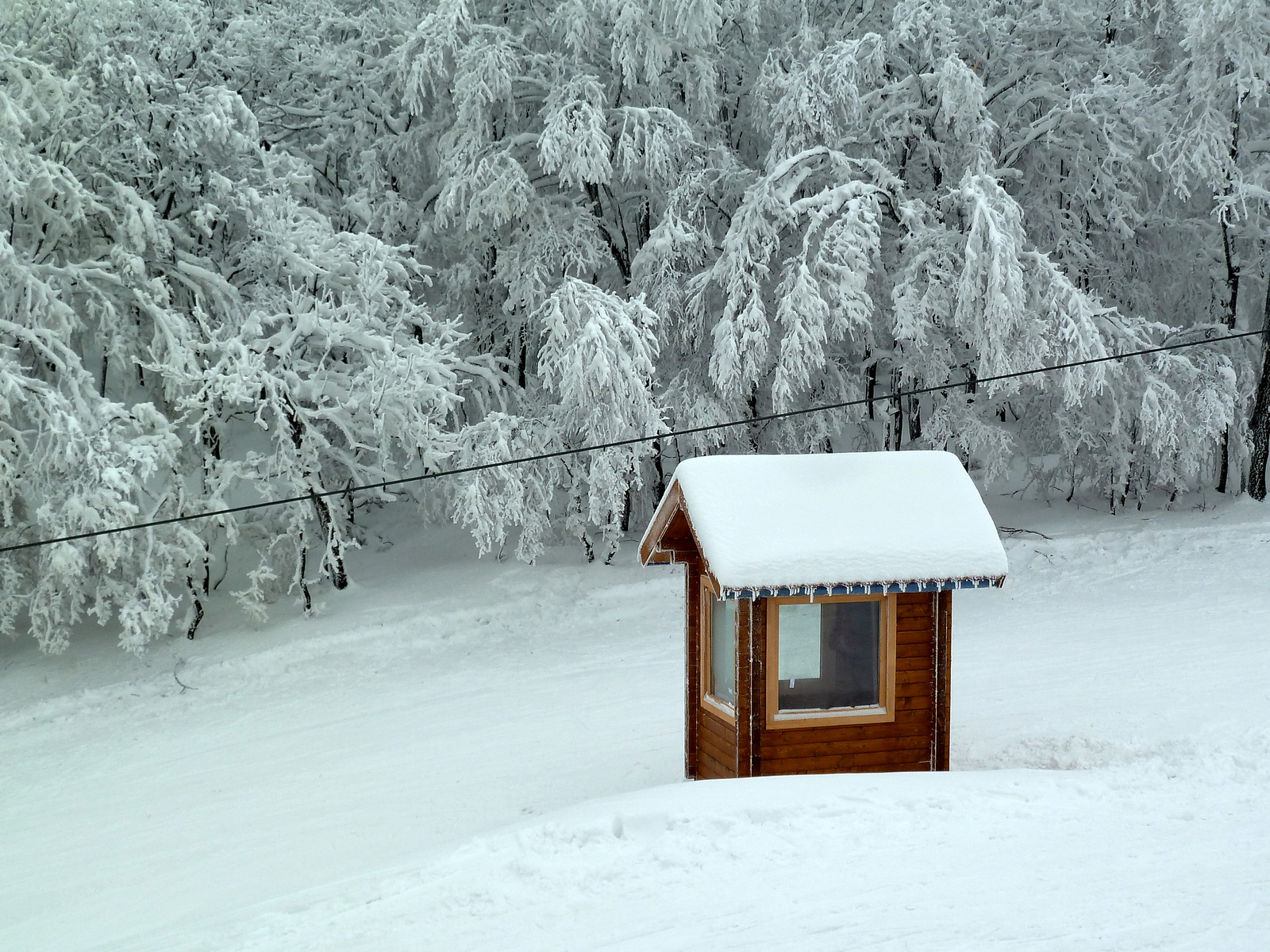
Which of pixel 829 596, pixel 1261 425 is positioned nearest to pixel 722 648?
pixel 829 596

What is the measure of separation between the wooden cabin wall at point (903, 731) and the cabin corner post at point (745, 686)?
121 millimetres

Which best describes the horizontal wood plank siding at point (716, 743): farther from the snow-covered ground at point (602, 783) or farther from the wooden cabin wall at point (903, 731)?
the snow-covered ground at point (602, 783)

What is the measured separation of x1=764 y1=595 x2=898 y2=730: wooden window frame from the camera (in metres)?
8.54

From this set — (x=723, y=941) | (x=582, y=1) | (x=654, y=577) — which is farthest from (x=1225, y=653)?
(x=582, y=1)

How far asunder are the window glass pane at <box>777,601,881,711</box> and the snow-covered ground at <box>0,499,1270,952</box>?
40.3 inches

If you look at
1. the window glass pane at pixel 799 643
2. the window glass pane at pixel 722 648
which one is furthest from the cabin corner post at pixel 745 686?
the window glass pane at pixel 799 643

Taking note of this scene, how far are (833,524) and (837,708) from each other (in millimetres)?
1563

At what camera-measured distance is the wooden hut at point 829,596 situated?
8312mm

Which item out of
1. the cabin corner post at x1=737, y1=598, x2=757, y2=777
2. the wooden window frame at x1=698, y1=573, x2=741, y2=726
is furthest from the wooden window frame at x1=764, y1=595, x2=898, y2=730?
the wooden window frame at x1=698, y1=573, x2=741, y2=726

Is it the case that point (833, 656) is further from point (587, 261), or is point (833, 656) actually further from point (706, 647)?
point (587, 261)

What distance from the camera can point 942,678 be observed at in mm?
8797

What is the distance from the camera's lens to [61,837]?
9.84 meters

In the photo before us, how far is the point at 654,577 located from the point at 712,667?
7486 millimetres

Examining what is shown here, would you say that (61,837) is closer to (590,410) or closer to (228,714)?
(228,714)
